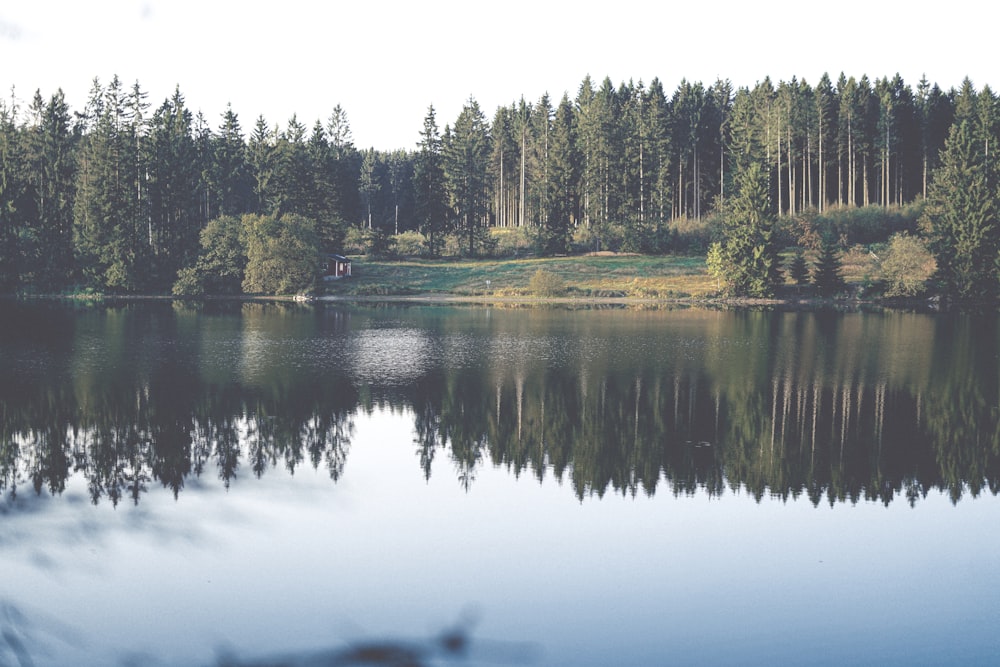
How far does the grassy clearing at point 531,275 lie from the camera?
8431cm


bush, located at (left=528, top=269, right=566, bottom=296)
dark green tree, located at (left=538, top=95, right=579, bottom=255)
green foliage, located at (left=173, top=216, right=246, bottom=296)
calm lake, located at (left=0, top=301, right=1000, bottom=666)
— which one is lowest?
calm lake, located at (left=0, top=301, right=1000, bottom=666)

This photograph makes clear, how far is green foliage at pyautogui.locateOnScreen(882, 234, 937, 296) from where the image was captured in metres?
73.4

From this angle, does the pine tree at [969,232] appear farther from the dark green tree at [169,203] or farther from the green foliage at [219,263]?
the dark green tree at [169,203]

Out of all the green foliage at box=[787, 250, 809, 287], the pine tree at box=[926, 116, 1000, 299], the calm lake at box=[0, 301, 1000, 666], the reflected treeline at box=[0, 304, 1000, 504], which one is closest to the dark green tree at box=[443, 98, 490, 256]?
the green foliage at box=[787, 250, 809, 287]

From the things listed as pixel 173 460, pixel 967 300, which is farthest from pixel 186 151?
pixel 173 460

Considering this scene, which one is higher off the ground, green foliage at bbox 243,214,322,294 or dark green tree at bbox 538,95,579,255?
dark green tree at bbox 538,95,579,255

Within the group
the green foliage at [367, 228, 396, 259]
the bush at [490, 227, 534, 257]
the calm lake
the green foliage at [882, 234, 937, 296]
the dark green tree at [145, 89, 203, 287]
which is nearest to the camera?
the calm lake

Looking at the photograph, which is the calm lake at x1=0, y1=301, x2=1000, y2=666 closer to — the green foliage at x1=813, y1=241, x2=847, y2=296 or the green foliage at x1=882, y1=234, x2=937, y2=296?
the green foliage at x1=882, y1=234, x2=937, y2=296

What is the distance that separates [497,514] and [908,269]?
65.9 metres

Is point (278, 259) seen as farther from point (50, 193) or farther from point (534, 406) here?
point (534, 406)

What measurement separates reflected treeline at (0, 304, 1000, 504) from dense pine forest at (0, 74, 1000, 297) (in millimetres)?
37266

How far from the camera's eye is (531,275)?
91188mm

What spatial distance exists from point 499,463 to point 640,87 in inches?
4267

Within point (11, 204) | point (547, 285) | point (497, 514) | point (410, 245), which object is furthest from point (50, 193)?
point (497, 514)
